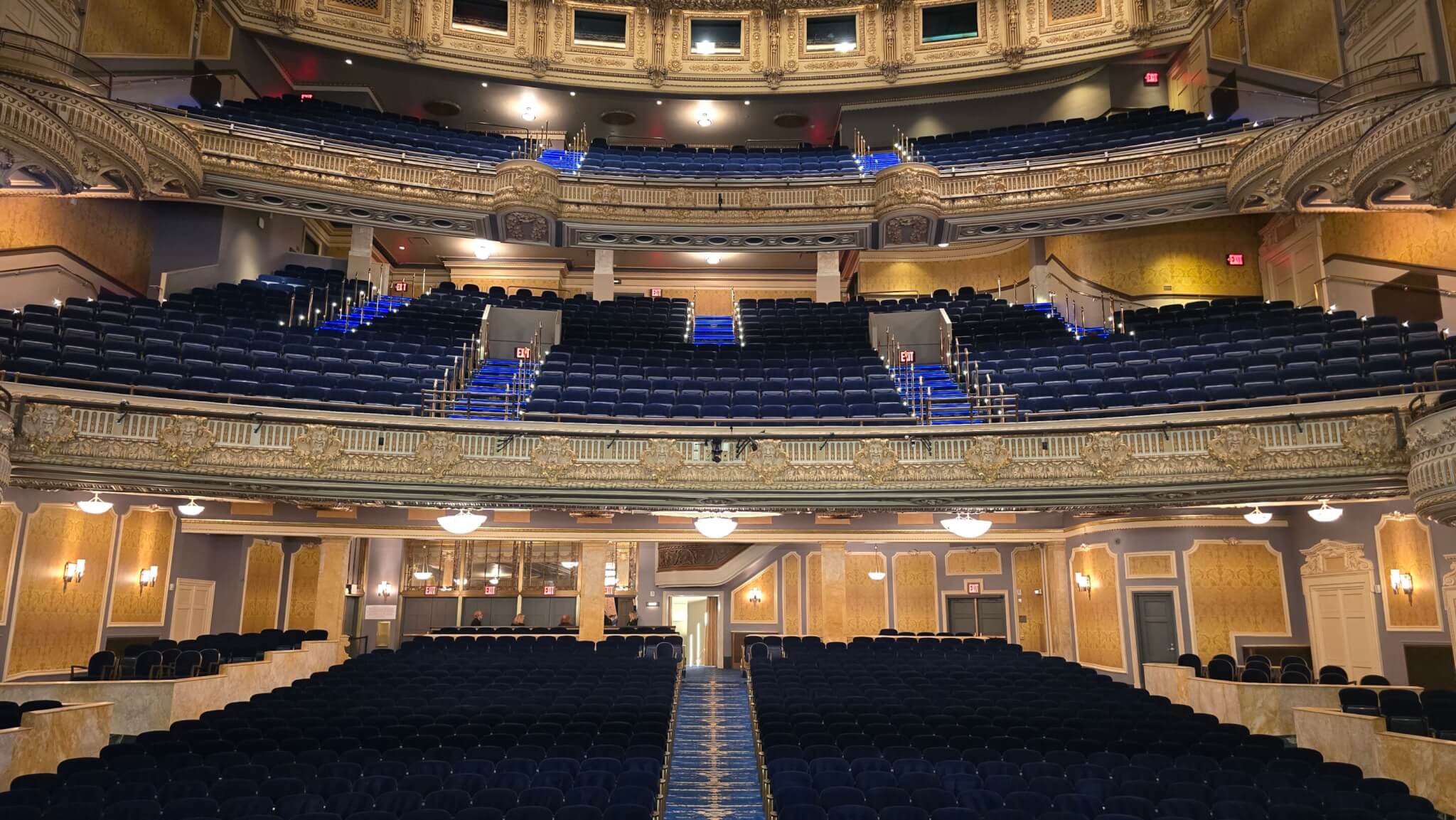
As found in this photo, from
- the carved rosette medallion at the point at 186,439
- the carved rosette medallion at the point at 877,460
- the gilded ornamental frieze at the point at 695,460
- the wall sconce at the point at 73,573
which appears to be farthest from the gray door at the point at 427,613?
the carved rosette medallion at the point at 877,460

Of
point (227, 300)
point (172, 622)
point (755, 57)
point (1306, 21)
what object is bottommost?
point (172, 622)

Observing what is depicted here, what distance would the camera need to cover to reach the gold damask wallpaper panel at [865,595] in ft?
62.0

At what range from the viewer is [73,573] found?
525 inches

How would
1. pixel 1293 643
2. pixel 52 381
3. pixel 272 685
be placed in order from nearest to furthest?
pixel 52 381 → pixel 272 685 → pixel 1293 643

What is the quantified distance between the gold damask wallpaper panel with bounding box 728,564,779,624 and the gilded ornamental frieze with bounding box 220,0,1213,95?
41.5 ft

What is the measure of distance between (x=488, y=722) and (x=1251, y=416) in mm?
9781

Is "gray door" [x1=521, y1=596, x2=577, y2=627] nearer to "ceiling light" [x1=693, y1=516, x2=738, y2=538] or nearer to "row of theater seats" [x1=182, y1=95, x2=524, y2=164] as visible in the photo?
"ceiling light" [x1=693, y1=516, x2=738, y2=538]

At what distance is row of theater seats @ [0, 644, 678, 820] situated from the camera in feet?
20.6

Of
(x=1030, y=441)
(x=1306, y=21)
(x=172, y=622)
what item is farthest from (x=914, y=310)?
(x=172, y=622)

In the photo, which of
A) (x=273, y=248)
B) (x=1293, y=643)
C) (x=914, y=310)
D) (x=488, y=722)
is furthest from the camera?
(x=273, y=248)

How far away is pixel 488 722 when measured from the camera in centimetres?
955

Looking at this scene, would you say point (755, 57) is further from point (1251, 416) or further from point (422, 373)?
point (1251, 416)

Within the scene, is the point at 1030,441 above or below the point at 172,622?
above

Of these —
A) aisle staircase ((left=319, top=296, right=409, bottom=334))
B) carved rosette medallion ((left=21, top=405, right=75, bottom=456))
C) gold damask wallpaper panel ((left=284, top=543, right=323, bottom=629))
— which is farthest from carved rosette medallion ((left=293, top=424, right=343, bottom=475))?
gold damask wallpaper panel ((left=284, top=543, right=323, bottom=629))
